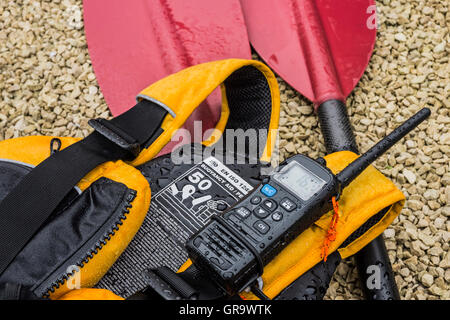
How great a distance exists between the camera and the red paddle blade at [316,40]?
5.12 ft

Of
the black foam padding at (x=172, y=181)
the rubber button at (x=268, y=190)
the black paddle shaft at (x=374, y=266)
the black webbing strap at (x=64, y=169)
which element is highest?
the black webbing strap at (x=64, y=169)

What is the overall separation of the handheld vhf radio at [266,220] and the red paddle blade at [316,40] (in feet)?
1.88

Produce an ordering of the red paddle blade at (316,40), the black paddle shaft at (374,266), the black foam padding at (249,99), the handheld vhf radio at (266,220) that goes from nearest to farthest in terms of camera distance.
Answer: the handheld vhf radio at (266,220)
the black paddle shaft at (374,266)
the black foam padding at (249,99)
the red paddle blade at (316,40)

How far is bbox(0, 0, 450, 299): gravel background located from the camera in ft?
4.30

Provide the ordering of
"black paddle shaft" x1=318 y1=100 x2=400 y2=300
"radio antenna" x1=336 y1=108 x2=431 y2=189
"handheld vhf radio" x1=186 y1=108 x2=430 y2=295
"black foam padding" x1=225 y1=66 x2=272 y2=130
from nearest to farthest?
"handheld vhf radio" x1=186 y1=108 x2=430 y2=295 → "radio antenna" x1=336 y1=108 x2=431 y2=189 → "black paddle shaft" x1=318 y1=100 x2=400 y2=300 → "black foam padding" x1=225 y1=66 x2=272 y2=130

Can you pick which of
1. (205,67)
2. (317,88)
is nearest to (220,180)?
(205,67)

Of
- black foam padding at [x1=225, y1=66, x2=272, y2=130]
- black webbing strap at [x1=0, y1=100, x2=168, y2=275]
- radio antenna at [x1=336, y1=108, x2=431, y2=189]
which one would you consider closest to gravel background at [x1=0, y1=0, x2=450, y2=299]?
black foam padding at [x1=225, y1=66, x2=272, y2=130]

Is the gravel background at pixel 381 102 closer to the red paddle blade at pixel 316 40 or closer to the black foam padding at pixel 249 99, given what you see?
the red paddle blade at pixel 316 40

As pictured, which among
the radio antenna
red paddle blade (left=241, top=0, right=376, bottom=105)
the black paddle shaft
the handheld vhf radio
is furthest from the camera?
red paddle blade (left=241, top=0, right=376, bottom=105)

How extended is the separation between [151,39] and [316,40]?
58cm

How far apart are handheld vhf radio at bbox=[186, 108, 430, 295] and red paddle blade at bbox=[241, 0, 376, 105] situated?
57 centimetres

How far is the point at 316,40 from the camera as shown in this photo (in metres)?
1.62

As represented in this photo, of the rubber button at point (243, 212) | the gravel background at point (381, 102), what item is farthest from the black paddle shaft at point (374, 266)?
the rubber button at point (243, 212)

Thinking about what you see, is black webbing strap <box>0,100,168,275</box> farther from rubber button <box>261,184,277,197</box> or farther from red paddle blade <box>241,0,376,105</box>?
red paddle blade <box>241,0,376,105</box>
